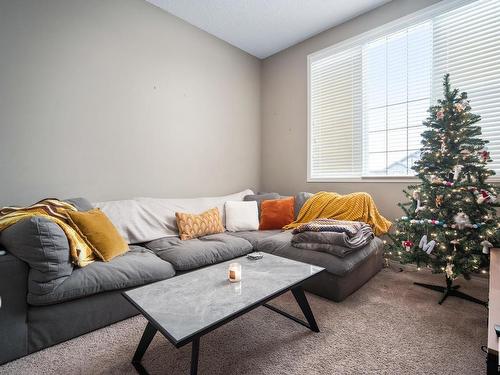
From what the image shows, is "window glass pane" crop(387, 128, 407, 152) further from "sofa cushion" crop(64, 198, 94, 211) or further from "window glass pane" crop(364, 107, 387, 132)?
"sofa cushion" crop(64, 198, 94, 211)

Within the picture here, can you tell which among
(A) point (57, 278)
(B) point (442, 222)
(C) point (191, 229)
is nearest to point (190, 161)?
(C) point (191, 229)

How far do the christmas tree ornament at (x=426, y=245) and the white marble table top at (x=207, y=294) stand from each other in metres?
1.14

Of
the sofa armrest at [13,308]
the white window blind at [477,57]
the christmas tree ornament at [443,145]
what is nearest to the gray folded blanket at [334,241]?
the christmas tree ornament at [443,145]

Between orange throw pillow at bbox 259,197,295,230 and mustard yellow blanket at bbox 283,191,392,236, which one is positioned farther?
orange throw pillow at bbox 259,197,295,230

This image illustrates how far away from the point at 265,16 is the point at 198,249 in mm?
2891

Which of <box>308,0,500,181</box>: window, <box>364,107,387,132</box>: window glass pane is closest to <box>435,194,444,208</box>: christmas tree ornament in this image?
<box>308,0,500,181</box>: window

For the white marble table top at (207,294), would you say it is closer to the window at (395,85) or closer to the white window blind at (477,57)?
the window at (395,85)

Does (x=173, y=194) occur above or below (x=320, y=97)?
below

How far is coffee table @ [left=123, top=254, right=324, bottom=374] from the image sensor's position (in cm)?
106

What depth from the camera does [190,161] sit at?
3326 millimetres

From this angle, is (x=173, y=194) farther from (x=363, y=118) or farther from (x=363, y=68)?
(x=363, y=68)

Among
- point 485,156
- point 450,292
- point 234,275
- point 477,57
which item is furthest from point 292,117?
point 234,275

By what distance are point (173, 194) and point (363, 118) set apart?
2606 millimetres

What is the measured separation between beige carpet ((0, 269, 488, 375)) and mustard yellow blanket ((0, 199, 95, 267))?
0.51 m
